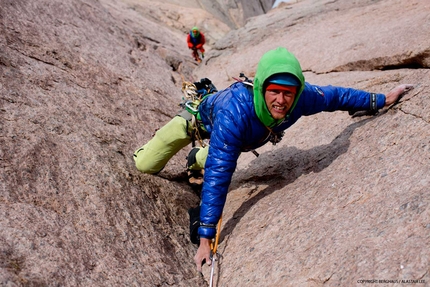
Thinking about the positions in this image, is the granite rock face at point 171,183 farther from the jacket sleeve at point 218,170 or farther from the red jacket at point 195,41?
the red jacket at point 195,41

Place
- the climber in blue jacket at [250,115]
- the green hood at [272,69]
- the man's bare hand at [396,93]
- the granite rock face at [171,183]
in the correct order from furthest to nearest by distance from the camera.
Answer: the man's bare hand at [396,93], the climber in blue jacket at [250,115], the green hood at [272,69], the granite rock face at [171,183]

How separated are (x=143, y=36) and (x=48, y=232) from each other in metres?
10.3

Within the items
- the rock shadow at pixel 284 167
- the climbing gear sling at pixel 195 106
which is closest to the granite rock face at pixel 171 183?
the rock shadow at pixel 284 167

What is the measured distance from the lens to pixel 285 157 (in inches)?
239

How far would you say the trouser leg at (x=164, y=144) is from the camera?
568 cm

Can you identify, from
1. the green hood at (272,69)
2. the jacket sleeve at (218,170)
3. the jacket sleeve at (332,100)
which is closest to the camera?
the green hood at (272,69)

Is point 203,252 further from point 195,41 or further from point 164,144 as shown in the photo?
point 195,41

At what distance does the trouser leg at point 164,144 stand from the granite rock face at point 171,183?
193 mm

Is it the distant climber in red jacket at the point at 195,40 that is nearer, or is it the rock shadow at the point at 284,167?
the rock shadow at the point at 284,167

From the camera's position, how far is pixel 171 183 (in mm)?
5992

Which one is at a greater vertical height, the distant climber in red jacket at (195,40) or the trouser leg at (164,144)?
the trouser leg at (164,144)

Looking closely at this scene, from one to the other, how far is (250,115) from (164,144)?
1.85 m

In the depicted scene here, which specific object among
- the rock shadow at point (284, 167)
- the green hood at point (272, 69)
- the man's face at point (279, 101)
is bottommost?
the rock shadow at point (284, 167)

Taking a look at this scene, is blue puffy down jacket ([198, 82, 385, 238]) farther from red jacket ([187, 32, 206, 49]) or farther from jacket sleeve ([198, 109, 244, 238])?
red jacket ([187, 32, 206, 49])
